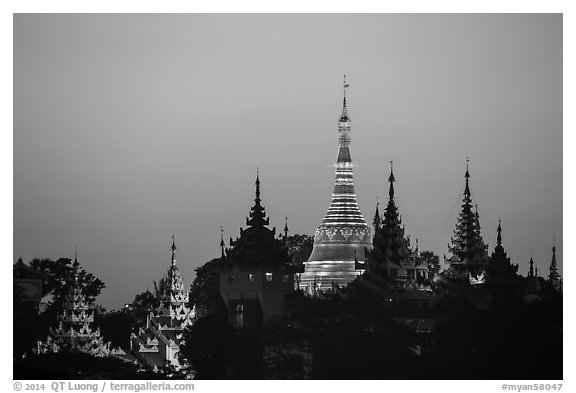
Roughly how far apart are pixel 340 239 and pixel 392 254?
27069mm

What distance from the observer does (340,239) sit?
157125 mm

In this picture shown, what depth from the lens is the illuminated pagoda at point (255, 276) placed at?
11044 cm

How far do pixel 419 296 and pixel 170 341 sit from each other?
17572 millimetres

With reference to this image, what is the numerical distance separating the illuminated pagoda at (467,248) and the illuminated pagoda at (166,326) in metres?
13.2

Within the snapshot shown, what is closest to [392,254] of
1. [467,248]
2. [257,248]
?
[467,248]

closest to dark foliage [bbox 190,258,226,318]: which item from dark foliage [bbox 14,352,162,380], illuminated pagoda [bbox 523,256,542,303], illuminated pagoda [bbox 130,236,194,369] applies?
illuminated pagoda [bbox 130,236,194,369]

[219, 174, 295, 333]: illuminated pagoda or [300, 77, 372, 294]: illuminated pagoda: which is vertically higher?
[300, 77, 372, 294]: illuminated pagoda

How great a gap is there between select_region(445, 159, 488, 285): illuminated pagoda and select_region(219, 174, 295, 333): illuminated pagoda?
1884 centimetres

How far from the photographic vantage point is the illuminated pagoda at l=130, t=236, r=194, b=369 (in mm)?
130000

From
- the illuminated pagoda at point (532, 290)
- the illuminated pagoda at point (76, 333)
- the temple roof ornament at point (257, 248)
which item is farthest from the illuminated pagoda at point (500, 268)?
the illuminated pagoda at point (76, 333)

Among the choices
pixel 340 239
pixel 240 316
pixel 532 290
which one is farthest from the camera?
pixel 340 239

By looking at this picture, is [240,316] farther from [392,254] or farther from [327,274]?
[327,274]

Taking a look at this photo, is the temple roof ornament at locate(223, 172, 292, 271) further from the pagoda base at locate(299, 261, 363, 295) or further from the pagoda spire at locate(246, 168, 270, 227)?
the pagoda base at locate(299, 261, 363, 295)

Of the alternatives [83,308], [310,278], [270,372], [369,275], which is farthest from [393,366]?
[310,278]
